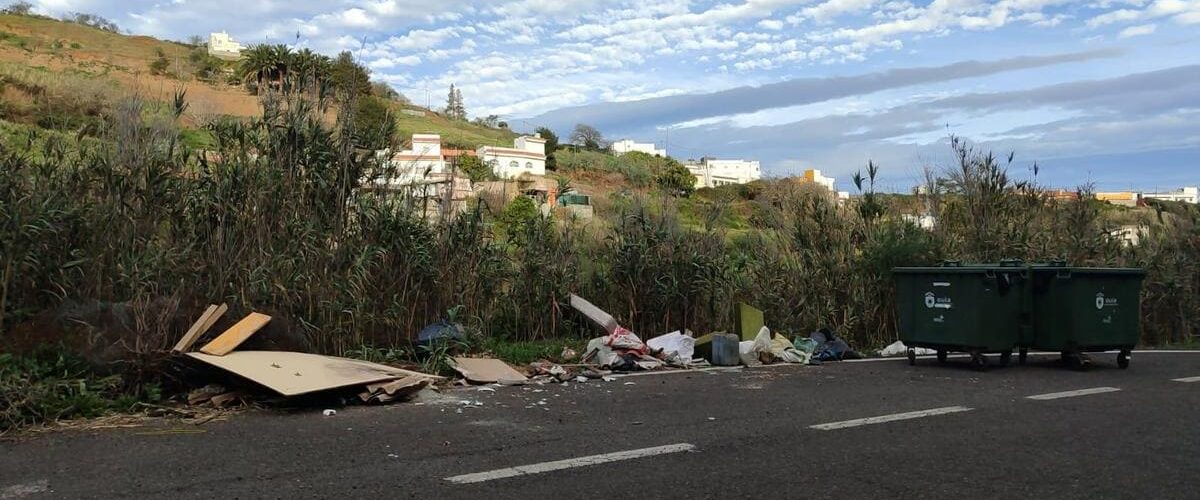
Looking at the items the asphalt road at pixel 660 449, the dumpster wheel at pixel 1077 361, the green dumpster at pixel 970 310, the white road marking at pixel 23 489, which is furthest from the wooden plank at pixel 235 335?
the dumpster wheel at pixel 1077 361

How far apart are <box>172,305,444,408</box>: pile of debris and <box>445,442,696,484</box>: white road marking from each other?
7.97ft

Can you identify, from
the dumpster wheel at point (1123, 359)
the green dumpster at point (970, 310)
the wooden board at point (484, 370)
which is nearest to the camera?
the wooden board at point (484, 370)

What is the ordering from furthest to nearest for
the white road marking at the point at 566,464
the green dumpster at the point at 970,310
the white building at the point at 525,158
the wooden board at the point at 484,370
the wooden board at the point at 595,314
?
the white building at the point at 525,158, the wooden board at the point at 595,314, the green dumpster at the point at 970,310, the wooden board at the point at 484,370, the white road marking at the point at 566,464

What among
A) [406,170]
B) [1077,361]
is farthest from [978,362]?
[406,170]

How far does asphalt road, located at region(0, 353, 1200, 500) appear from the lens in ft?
14.9

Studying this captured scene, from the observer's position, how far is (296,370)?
702cm

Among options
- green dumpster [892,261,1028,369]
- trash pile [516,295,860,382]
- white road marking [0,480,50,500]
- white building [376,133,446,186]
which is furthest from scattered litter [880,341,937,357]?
white road marking [0,480,50,500]

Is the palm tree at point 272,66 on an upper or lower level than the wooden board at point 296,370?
upper

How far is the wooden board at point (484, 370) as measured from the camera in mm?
8383

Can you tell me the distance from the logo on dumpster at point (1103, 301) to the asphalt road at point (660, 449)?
212 centimetres

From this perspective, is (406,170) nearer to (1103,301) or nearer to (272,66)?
(272,66)

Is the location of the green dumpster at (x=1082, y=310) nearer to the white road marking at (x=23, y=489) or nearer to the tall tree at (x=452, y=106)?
the white road marking at (x=23, y=489)

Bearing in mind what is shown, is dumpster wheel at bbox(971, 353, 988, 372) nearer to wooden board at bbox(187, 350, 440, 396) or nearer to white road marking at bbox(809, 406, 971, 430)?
white road marking at bbox(809, 406, 971, 430)

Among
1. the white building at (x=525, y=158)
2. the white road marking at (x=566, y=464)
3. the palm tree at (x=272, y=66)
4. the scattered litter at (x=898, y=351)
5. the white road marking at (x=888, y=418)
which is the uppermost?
the white building at (x=525, y=158)
